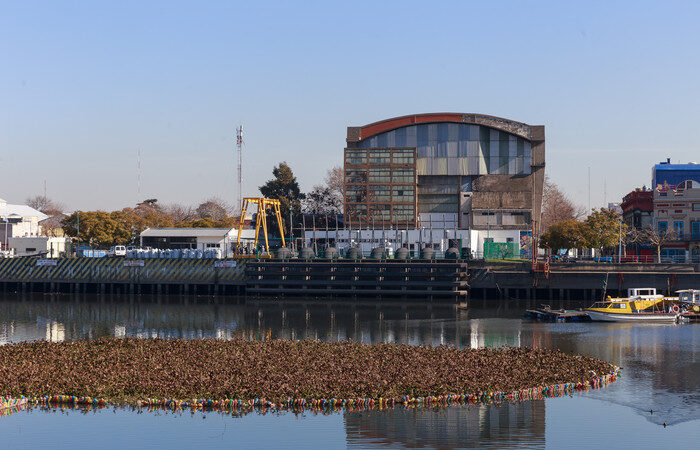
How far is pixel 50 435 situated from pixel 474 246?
3639 inches

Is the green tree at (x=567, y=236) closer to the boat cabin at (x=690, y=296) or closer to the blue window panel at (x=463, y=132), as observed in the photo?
the blue window panel at (x=463, y=132)

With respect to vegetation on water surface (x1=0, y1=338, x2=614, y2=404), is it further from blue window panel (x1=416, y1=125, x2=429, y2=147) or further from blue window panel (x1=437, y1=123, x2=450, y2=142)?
blue window panel (x1=437, y1=123, x2=450, y2=142)

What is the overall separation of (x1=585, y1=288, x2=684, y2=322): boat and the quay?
52.9 feet

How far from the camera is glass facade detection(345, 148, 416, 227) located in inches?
5221

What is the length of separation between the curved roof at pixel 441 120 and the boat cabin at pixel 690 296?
5171 centimetres

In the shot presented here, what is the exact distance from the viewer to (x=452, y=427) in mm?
39344

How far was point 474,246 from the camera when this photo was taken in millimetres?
125625

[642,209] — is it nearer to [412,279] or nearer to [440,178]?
[440,178]

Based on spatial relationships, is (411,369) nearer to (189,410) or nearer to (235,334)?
(189,410)

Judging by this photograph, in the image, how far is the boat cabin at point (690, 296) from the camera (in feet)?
282

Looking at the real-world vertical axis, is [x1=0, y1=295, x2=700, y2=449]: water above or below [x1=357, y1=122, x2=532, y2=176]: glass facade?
below

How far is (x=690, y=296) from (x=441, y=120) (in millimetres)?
57802

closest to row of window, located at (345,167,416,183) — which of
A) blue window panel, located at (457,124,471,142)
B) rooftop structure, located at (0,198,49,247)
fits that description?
blue window panel, located at (457,124,471,142)

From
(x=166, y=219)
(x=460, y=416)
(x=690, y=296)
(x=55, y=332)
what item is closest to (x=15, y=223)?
(x=166, y=219)
